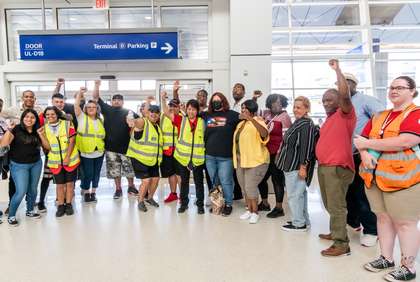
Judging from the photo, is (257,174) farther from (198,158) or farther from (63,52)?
(63,52)

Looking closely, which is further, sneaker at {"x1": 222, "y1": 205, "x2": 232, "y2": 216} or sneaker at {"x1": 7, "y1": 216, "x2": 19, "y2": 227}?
sneaker at {"x1": 222, "y1": 205, "x2": 232, "y2": 216}

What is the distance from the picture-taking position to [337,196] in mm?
2479

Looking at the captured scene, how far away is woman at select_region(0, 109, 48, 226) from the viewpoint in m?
3.23

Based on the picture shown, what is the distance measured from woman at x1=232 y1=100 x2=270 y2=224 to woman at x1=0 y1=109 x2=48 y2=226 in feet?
6.95

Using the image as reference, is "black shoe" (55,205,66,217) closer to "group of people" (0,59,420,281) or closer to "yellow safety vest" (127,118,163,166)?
"group of people" (0,59,420,281)

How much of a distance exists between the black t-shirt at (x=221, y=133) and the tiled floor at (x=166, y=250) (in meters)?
0.75

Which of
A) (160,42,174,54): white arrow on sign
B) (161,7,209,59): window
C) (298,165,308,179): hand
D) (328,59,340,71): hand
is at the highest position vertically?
(161,7,209,59): window

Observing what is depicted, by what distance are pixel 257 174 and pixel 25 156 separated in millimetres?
2446

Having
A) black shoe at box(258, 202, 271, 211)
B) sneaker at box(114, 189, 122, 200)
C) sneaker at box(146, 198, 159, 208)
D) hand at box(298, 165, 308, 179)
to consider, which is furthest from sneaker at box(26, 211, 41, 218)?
hand at box(298, 165, 308, 179)

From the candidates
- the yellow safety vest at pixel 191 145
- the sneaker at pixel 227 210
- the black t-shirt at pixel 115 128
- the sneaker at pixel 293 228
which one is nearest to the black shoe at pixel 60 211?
the black t-shirt at pixel 115 128

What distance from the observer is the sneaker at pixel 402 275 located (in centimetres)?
209

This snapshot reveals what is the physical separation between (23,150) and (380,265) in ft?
11.3

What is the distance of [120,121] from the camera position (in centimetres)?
414

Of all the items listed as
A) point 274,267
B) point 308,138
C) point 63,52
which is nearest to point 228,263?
point 274,267
